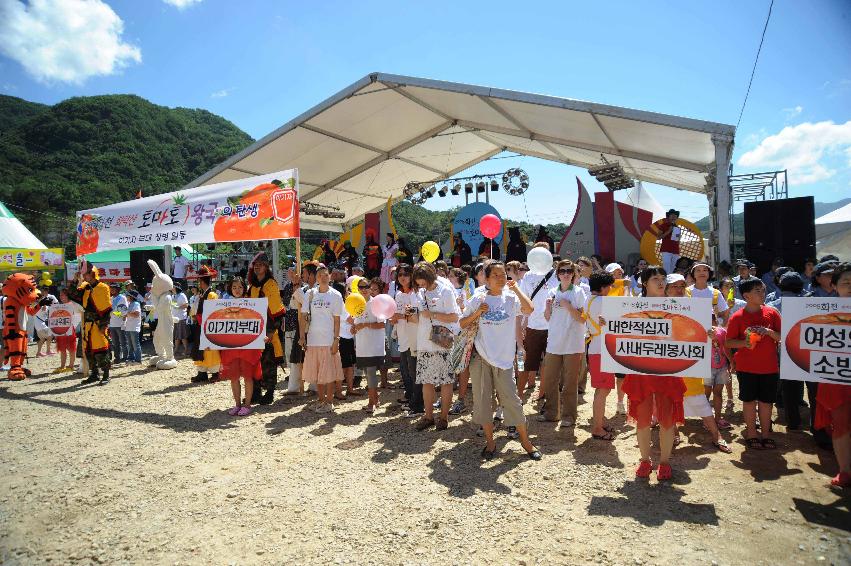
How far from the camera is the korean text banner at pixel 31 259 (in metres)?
18.1

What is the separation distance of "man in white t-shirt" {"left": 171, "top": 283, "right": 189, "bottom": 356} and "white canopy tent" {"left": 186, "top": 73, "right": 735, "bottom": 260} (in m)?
4.47

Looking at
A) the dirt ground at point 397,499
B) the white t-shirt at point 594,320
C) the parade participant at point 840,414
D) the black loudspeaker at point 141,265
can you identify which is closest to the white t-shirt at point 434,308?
the dirt ground at point 397,499

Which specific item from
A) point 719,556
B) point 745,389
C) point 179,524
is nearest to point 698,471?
point 745,389

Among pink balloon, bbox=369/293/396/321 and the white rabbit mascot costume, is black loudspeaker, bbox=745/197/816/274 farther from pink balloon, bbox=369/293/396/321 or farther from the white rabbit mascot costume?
the white rabbit mascot costume

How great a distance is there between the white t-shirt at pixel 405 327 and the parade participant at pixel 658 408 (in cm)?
245

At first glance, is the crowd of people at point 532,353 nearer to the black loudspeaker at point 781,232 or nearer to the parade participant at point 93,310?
the parade participant at point 93,310

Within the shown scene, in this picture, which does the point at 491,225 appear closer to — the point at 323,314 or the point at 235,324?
the point at 323,314

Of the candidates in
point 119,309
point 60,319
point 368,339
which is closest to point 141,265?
point 119,309

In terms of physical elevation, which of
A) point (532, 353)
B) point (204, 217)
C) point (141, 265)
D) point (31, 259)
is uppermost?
point (31, 259)

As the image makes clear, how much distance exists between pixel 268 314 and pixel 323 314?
78cm

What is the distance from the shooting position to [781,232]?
8.70 meters

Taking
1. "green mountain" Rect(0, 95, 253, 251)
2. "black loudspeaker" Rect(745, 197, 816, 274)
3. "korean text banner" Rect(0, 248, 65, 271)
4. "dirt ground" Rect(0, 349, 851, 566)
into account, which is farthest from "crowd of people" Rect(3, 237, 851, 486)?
"green mountain" Rect(0, 95, 253, 251)

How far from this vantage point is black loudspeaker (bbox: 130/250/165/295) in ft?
57.0

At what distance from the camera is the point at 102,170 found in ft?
140
